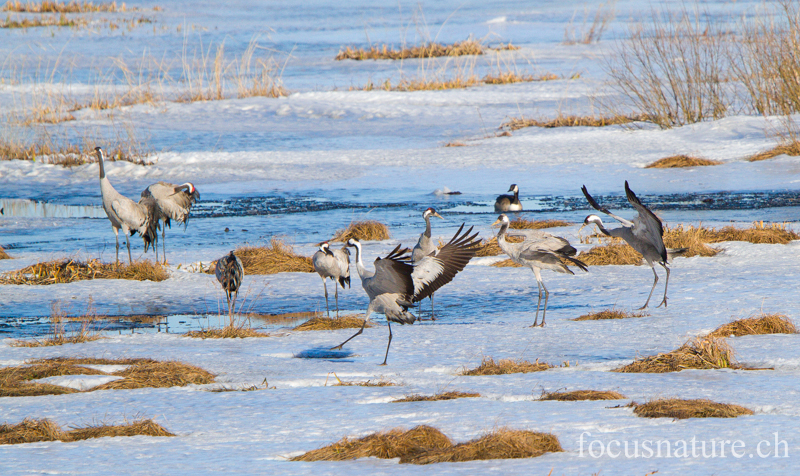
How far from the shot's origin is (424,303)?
9.64 metres

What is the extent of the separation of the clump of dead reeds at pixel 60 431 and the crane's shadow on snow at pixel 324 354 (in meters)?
2.04

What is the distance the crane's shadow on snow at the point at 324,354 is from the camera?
6.91 m

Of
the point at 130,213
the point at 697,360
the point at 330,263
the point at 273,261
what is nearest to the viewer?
the point at 697,360

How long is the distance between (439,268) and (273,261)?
3.77 m

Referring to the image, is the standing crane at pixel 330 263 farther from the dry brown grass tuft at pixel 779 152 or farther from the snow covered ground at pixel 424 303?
the dry brown grass tuft at pixel 779 152

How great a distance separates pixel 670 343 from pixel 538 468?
115 inches

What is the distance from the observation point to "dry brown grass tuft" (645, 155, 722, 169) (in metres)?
17.4

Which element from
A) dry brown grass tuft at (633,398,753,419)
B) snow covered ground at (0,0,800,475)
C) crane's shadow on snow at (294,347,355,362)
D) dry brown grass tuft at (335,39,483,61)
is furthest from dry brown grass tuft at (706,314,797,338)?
dry brown grass tuft at (335,39,483,61)

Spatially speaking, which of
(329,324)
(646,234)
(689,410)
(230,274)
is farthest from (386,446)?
(646,234)

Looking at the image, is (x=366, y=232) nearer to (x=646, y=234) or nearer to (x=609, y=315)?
(x=646, y=234)

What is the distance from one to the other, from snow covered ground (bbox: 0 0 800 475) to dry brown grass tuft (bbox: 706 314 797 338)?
144mm

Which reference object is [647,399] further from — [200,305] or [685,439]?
[200,305]

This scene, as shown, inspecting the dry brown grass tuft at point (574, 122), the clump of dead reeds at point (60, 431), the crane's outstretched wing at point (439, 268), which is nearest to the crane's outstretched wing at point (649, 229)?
the crane's outstretched wing at point (439, 268)

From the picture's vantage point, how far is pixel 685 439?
455 centimetres
